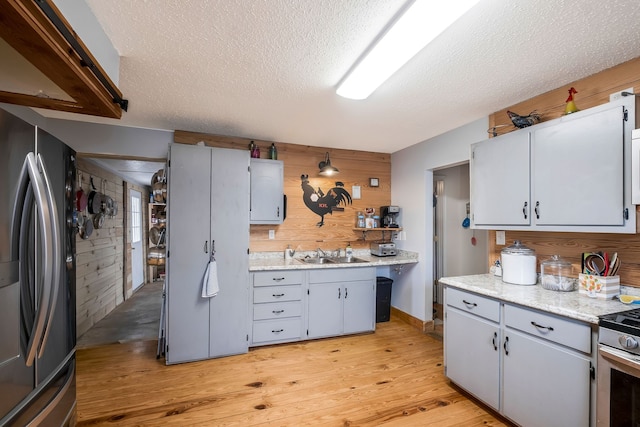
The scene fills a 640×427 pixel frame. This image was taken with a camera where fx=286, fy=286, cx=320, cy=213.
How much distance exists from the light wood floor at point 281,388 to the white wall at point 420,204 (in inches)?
28.5

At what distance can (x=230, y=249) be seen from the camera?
2.96 m

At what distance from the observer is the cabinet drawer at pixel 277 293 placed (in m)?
3.09

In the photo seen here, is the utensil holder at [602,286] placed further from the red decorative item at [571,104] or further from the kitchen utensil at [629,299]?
the red decorative item at [571,104]

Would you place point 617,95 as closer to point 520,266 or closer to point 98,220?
point 520,266

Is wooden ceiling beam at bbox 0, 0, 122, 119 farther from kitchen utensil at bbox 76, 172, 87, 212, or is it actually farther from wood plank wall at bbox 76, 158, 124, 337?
wood plank wall at bbox 76, 158, 124, 337

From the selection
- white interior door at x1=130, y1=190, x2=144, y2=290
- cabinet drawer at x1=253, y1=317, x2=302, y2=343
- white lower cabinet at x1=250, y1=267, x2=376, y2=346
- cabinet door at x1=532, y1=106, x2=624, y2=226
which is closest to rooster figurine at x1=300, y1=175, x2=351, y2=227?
white lower cabinet at x1=250, y1=267, x2=376, y2=346

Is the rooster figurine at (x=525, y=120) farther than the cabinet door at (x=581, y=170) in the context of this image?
Yes

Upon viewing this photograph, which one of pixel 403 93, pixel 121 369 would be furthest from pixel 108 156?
pixel 403 93

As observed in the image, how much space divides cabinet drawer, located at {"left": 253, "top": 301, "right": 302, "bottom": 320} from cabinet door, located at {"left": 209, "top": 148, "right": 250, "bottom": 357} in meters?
0.12

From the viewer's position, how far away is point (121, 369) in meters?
2.69

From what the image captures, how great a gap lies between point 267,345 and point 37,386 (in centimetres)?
233

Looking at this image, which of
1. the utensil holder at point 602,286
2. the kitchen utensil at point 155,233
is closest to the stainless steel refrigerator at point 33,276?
the kitchen utensil at point 155,233

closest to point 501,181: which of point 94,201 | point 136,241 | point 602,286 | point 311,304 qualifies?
point 602,286

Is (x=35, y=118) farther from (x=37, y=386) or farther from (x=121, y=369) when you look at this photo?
(x=37, y=386)
